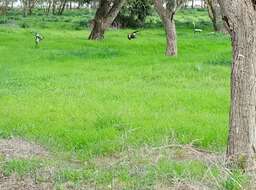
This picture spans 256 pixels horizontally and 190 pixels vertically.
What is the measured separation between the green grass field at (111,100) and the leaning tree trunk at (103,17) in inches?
277

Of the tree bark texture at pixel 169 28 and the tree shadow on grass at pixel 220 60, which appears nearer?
the tree shadow on grass at pixel 220 60

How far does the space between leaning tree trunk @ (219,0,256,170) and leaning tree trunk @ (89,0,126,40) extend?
72.5 ft

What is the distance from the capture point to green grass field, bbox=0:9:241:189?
9.55 metres

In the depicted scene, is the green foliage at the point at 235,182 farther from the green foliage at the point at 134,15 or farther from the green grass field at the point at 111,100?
the green foliage at the point at 134,15

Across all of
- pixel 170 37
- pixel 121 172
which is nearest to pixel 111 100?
pixel 121 172

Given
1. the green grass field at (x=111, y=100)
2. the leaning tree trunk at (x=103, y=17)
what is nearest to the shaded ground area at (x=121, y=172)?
the green grass field at (x=111, y=100)

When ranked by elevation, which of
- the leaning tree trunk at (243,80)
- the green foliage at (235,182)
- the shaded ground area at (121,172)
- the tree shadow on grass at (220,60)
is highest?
the leaning tree trunk at (243,80)

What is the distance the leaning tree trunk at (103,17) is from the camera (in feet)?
96.3

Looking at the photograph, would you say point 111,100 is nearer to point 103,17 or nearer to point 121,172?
point 121,172

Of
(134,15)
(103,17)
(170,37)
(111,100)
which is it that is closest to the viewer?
(111,100)

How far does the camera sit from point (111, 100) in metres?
12.7

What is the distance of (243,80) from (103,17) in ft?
74.6

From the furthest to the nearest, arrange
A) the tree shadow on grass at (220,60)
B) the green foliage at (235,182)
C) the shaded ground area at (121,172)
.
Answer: the tree shadow on grass at (220,60)
the shaded ground area at (121,172)
the green foliage at (235,182)

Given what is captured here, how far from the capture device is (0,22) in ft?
142
